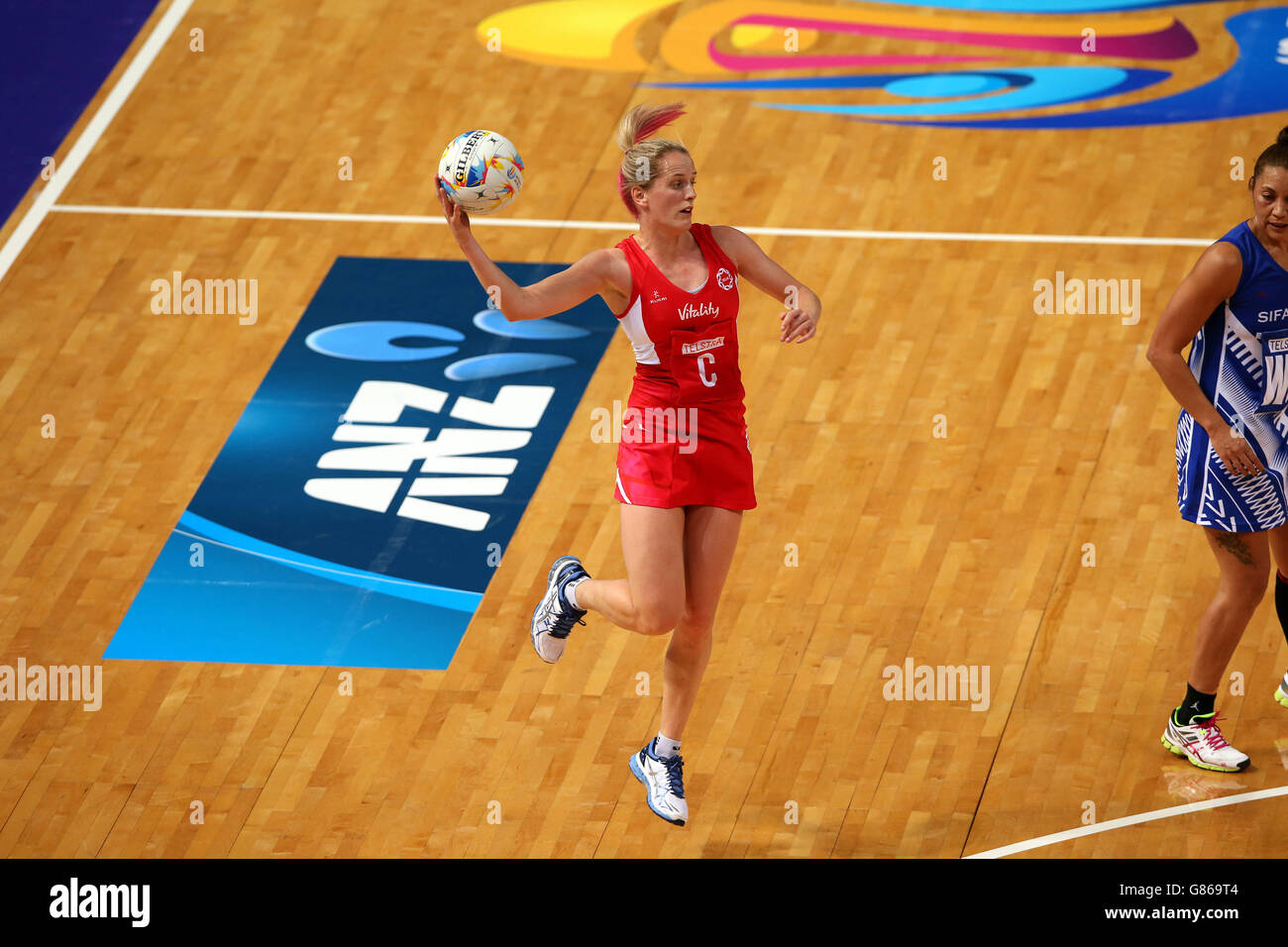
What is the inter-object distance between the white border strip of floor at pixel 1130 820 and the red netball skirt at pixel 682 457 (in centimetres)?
169

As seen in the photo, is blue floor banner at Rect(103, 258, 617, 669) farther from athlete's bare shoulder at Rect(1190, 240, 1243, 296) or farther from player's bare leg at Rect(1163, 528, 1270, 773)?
athlete's bare shoulder at Rect(1190, 240, 1243, 296)

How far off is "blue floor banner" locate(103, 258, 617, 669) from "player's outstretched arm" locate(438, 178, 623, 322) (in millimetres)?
2408

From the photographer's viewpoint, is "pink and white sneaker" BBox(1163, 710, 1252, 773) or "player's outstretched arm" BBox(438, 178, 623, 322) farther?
"pink and white sneaker" BBox(1163, 710, 1252, 773)

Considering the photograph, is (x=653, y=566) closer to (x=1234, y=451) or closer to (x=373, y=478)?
(x=1234, y=451)

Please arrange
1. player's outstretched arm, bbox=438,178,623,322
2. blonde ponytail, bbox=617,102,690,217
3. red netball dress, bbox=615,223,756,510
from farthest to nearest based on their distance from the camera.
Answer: red netball dress, bbox=615,223,756,510 < blonde ponytail, bbox=617,102,690,217 < player's outstretched arm, bbox=438,178,623,322

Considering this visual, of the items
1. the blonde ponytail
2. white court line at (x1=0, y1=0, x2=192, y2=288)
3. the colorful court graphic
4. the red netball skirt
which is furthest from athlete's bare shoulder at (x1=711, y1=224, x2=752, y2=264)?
white court line at (x1=0, y1=0, x2=192, y2=288)

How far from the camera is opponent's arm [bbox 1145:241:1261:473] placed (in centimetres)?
590

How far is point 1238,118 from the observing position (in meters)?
10.8

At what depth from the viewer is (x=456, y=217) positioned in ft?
18.1

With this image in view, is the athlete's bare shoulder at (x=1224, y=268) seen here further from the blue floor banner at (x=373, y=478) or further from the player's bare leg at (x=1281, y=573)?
the blue floor banner at (x=373, y=478)

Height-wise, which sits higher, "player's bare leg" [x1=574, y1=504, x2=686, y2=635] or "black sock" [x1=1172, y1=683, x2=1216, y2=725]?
"player's bare leg" [x1=574, y1=504, x2=686, y2=635]

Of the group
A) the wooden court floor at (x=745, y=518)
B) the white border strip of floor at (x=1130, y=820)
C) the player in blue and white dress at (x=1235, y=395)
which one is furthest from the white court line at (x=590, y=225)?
the white border strip of floor at (x=1130, y=820)

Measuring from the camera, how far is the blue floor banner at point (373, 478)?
777cm

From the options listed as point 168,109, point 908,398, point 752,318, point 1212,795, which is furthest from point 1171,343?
point 168,109
